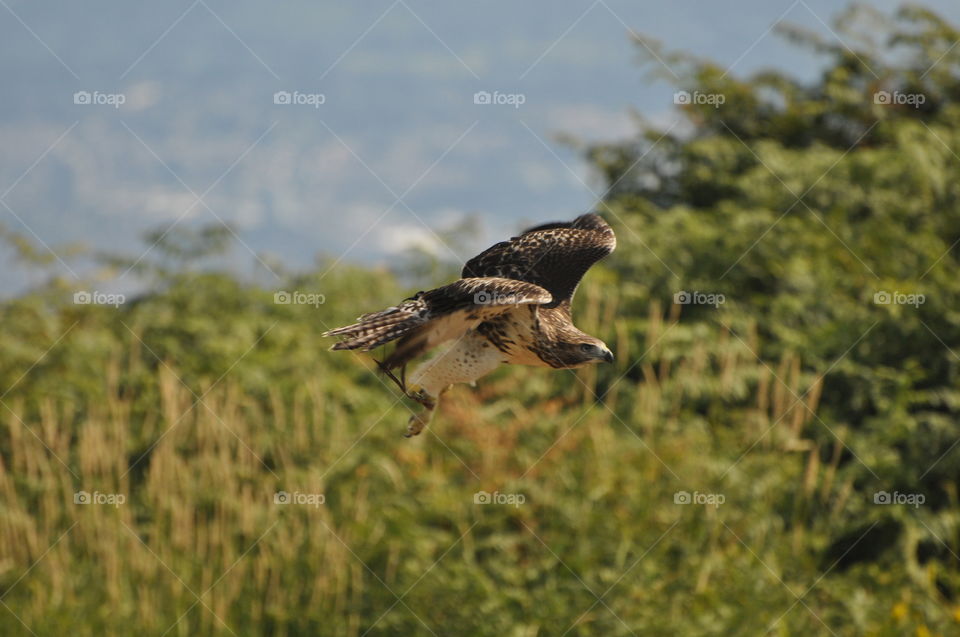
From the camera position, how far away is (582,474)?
7609 mm

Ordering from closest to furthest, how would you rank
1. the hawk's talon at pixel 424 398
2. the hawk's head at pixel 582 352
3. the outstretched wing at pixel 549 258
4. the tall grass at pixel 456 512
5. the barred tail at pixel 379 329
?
the barred tail at pixel 379 329 → the hawk's head at pixel 582 352 → the hawk's talon at pixel 424 398 → the outstretched wing at pixel 549 258 → the tall grass at pixel 456 512

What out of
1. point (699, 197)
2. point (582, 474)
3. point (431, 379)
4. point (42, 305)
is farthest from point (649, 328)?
point (431, 379)

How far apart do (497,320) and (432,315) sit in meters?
0.42

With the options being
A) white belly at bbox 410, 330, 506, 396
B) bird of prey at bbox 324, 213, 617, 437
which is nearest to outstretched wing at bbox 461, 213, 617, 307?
bird of prey at bbox 324, 213, 617, 437

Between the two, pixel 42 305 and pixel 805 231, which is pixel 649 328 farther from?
pixel 42 305

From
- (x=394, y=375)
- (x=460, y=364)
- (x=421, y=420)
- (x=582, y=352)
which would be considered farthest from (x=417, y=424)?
(x=582, y=352)

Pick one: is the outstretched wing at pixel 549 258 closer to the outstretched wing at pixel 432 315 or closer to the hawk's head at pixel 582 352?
the hawk's head at pixel 582 352

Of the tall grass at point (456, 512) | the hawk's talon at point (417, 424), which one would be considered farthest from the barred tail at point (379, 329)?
the tall grass at point (456, 512)

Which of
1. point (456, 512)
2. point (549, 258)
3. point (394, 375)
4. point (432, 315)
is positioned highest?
point (549, 258)

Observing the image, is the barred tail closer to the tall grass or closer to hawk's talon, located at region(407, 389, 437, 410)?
hawk's talon, located at region(407, 389, 437, 410)

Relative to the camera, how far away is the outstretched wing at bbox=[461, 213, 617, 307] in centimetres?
326

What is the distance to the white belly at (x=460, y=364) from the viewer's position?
2.89 m

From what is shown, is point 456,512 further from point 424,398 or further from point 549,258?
point 424,398

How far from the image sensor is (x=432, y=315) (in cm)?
243
